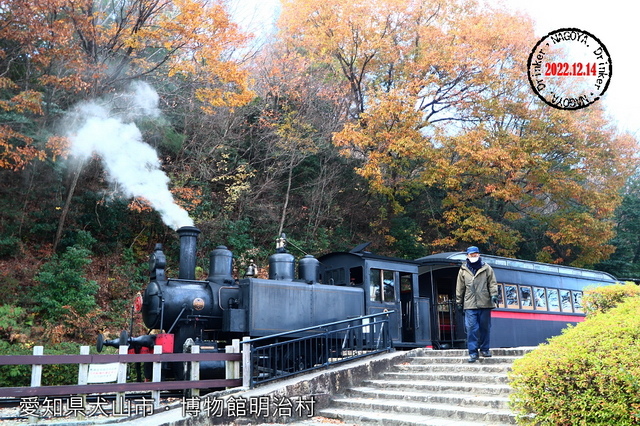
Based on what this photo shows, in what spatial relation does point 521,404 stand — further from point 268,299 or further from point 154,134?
point 154,134

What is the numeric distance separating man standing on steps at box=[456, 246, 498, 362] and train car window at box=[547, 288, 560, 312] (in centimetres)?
814

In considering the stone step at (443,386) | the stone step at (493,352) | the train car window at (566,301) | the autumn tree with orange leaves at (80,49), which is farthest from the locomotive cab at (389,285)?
the train car window at (566,301)

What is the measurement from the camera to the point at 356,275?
11.9 m

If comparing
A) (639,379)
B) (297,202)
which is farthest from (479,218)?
(639,379)

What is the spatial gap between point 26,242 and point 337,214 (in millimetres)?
11206

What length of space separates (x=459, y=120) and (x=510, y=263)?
854cm

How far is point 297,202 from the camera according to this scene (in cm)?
2158

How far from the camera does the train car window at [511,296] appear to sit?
1414 cm

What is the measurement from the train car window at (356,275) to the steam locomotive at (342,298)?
2 centimetres

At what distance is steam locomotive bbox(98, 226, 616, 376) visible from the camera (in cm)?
938

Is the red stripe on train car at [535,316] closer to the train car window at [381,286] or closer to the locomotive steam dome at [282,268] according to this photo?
the train car window at [381,286]

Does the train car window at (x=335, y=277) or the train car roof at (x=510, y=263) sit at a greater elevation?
the train car roof at (x=510, y=263)

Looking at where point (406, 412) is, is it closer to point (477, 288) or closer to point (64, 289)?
point (477, 288)

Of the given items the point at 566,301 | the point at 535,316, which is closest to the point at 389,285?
Result: the point at 535,316
